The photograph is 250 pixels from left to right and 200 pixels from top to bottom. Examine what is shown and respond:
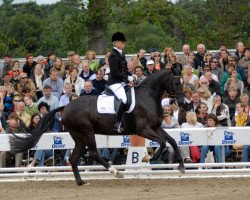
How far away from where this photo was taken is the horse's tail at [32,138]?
17.3 metres

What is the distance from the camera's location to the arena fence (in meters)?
17.2

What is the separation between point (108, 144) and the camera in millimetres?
17828

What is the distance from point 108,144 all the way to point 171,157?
1.29 metres

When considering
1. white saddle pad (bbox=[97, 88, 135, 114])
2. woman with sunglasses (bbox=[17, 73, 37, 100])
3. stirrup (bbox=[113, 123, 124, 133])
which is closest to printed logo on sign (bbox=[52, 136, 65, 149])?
white saddle pad (bbox=[97, 88, 135, 114])

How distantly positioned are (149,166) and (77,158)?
1373mm

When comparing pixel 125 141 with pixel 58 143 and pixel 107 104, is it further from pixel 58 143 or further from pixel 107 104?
pixel 58 143

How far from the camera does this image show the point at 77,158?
17172 millimetres

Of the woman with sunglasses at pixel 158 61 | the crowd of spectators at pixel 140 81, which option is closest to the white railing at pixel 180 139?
the crowd of spectators at pixel 140 81

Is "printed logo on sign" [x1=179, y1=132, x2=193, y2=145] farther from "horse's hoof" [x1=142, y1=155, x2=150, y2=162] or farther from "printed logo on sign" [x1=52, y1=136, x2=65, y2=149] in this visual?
"printed logo on sign" [x1=52, y1=136, x2=65, y2=149]

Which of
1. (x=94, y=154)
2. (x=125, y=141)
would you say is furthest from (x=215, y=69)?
(x=94, y=154)

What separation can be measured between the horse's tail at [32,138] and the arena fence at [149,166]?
54 centimetres

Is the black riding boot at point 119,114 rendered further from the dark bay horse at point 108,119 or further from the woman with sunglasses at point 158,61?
the woman with sunglasses at point 158,61

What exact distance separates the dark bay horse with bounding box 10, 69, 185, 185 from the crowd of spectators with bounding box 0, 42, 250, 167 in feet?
3.15

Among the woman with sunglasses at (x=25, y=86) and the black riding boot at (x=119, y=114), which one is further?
the woman with sunglasses at (x=25, y=86)
